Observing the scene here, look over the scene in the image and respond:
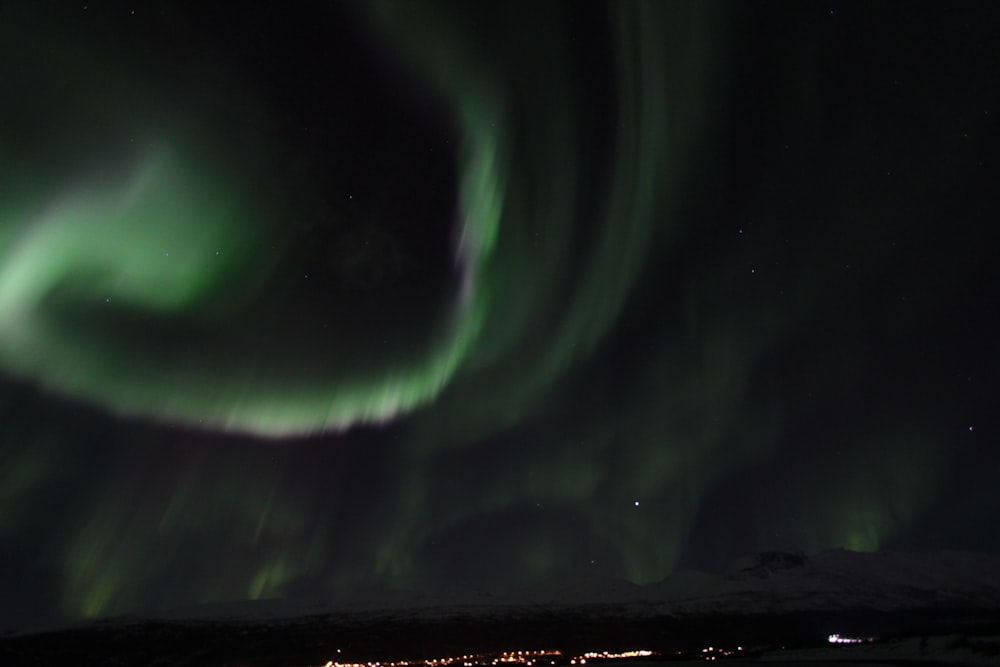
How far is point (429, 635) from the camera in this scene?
120312mm

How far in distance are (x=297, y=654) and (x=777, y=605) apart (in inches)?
5386

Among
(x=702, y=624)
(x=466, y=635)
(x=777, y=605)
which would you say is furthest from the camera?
(x=777, y=605)

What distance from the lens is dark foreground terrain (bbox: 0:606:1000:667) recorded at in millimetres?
93062

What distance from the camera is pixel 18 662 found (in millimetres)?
90062

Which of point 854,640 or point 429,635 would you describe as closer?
point 854,640

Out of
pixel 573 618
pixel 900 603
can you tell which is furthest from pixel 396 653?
pixel 900 603

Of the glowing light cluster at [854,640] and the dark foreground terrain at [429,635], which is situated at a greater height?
the dark foreground terrain at [429,635]

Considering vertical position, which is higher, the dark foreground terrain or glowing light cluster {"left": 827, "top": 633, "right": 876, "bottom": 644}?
the dark foreground terrain

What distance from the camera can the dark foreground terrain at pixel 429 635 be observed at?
93.1 meters

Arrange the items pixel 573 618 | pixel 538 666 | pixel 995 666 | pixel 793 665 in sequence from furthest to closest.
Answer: pixel 573 618, pixel 538 666, pixel 793 665, pixel 995 666

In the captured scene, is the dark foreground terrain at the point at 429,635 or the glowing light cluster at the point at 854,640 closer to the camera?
the glowing light cluster at the point at 854,640

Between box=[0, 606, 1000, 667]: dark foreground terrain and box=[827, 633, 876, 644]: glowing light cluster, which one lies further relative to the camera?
box=[0, 606, 1000, 667]: dark foreground terrain

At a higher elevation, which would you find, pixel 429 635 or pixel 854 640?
pixel 429 635

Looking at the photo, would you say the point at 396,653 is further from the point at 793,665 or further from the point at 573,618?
the point at 793,665
